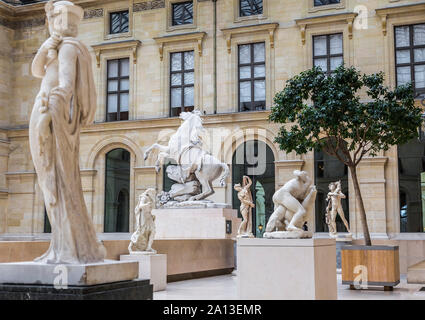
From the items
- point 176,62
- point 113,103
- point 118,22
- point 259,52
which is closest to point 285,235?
point 259,52

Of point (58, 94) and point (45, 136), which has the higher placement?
point (58, 94)

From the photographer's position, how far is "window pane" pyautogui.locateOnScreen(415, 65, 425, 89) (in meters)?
22.9

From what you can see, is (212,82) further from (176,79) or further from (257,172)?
(257,172)

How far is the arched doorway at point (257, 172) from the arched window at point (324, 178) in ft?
6.67

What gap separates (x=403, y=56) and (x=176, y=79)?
10.3 metres

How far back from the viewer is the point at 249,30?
2528cm

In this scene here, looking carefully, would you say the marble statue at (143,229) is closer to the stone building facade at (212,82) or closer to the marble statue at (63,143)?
the marble statue at (63,143)

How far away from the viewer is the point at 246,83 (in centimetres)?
2556

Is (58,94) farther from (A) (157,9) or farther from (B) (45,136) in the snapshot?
(A) (157,9)

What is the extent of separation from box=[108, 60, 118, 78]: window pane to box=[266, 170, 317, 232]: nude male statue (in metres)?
20.8

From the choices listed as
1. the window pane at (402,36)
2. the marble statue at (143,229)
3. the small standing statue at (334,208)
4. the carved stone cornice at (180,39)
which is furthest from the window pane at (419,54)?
the marble statue at (143,229)

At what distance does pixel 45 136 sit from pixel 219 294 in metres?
7.25

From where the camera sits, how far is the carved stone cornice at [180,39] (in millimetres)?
26047

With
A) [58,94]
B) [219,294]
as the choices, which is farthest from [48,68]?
[219,294]
